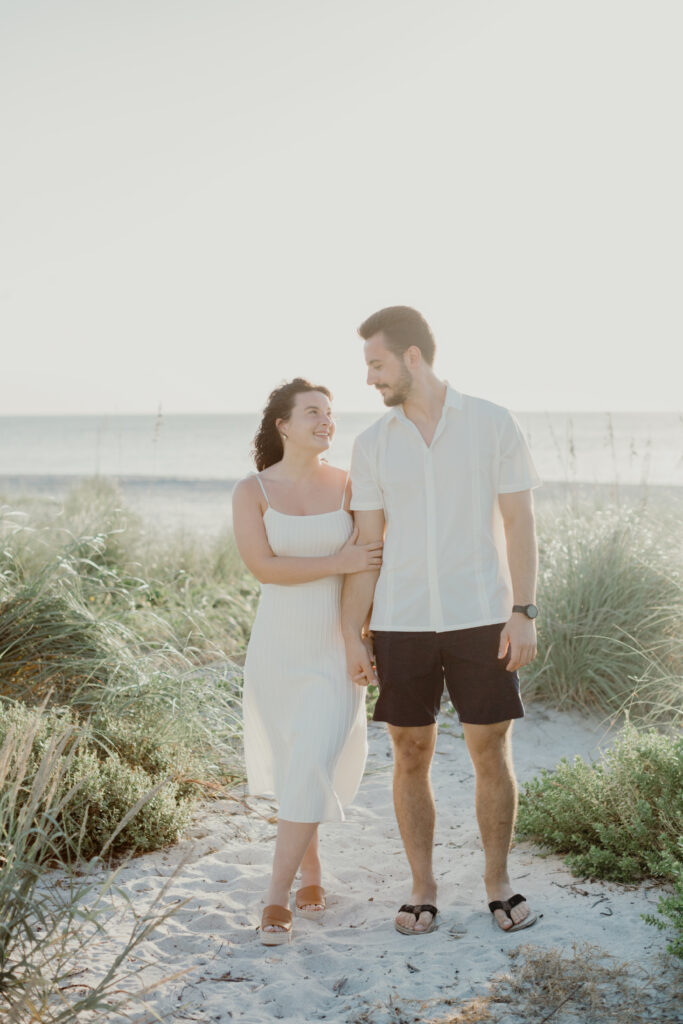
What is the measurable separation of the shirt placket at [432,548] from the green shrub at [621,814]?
108cm

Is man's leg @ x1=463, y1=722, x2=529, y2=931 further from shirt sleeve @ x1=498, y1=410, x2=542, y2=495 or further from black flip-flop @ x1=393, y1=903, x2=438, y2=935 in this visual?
shirt sleeve @ x1=498, y1=410, x2=542, y2=495

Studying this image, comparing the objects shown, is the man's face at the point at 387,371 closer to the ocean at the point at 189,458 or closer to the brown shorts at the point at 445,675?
the brown shorts at the point at 445,675

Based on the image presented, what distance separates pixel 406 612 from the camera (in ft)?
11.5

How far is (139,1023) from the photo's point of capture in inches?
102

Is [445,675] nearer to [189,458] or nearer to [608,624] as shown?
[608,624]

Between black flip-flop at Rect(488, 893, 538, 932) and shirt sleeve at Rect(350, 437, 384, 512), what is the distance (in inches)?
62.2

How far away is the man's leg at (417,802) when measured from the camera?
3.61 metres

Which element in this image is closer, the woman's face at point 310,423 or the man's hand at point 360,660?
the man's hand at point 360,660

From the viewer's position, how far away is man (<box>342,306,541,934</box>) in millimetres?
3469

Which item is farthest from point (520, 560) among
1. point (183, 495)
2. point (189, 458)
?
point (189, 458)

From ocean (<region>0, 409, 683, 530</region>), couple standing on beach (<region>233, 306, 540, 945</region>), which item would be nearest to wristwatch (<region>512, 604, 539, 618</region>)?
couple standing on beach (<region>233, 306, 540, 945</region>)

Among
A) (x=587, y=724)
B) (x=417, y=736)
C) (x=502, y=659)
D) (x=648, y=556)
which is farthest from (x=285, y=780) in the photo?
(x=648, y=556)

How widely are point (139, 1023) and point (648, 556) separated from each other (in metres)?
4.76

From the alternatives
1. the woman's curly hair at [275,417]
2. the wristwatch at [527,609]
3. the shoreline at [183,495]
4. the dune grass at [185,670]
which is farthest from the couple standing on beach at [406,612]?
the shoreline at [183,495]
